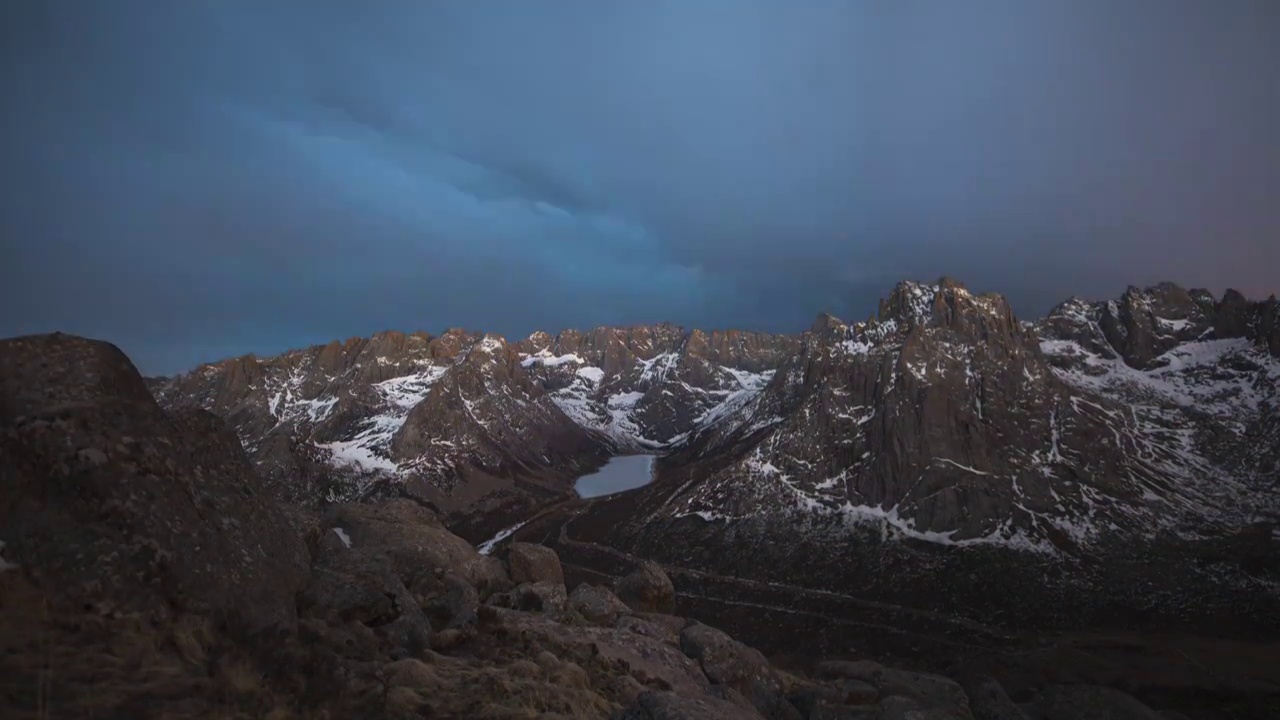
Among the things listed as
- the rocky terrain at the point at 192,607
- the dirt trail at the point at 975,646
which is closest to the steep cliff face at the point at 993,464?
the dirt trail at the point at 975,646

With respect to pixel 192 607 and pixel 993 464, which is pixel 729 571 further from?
pixel 192 607

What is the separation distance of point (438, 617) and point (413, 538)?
37.8ft

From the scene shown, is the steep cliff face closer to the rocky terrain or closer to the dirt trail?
the dirt trail

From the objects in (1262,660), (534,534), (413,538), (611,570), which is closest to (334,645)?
(413,538)

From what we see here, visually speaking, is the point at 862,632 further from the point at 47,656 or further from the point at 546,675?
the point at 47,656

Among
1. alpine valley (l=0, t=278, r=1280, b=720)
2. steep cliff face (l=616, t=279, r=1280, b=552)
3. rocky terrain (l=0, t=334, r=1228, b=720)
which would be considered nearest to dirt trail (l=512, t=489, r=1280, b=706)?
alpine valley (l=0, t=278, r=1280, b=720)

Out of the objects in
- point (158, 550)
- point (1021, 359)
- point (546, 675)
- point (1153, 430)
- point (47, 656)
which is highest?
point (1021, 359)

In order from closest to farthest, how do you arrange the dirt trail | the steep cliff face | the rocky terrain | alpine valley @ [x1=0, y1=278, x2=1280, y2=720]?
the rocky terrain
alpine valley @ [x1=0, y1=278, x2=1280, y2=720]
the dirt trail
the steep cliff face

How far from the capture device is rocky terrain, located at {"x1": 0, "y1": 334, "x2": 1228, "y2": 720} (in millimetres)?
10438

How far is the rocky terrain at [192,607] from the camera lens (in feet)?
34.2

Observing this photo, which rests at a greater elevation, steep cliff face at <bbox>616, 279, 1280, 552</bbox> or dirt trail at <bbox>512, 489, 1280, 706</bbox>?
steep cliff face at <bbox>616, 279, 1280, 552</bbox>

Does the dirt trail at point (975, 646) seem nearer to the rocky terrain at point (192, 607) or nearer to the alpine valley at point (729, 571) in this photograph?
the alpine valley at point (729, 571)

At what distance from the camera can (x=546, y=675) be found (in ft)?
56.2

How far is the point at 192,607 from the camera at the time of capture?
42.0 feet
